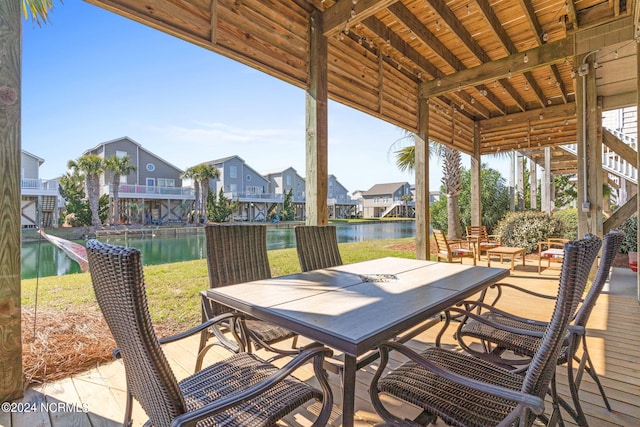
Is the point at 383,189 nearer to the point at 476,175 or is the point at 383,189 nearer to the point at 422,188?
the point at 476,175

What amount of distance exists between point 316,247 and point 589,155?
4095mm

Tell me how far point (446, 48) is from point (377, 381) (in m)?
4.80

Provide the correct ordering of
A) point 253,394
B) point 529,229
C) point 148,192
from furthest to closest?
1. point 148,192
2. point 529,229
3. point 253,394

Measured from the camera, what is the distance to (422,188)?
17.4 ft

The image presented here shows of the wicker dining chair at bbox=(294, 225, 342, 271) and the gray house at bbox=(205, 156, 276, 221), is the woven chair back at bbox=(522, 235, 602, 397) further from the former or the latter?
the gray house at bbox=(205, 156, 276, 221)

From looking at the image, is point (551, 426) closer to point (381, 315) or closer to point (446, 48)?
point (381, 315)

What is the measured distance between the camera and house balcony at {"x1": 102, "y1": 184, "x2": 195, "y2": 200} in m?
13.8

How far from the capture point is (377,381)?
1.39 meters

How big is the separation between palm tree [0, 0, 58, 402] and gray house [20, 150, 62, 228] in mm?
239

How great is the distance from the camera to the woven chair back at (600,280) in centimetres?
151

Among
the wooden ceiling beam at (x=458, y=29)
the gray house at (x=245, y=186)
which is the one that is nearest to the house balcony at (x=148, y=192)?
the gray house at (x=245, y=186)

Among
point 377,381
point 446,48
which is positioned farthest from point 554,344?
point 446,48

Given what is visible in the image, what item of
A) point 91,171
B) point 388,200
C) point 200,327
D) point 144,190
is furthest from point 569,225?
point 388,200

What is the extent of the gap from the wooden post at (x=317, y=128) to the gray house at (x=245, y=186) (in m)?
11.9
